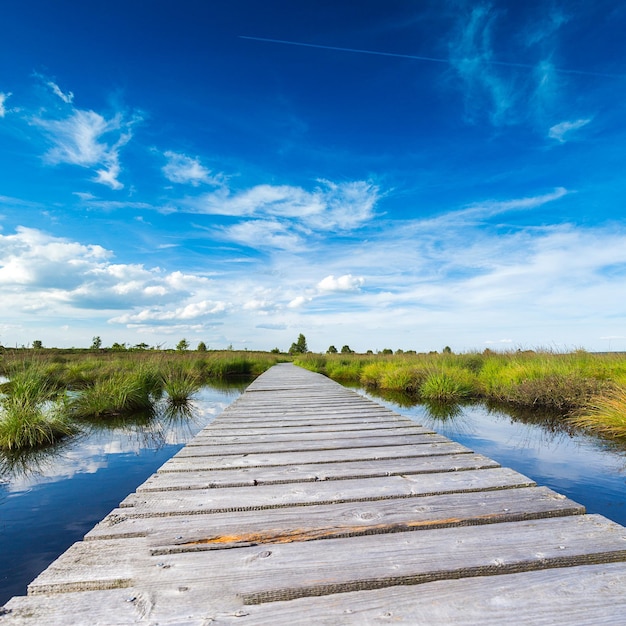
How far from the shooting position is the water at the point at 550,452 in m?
3.79

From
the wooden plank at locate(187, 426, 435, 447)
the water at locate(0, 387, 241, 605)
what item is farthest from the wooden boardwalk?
the water at locate(0, 387, 241, 605)

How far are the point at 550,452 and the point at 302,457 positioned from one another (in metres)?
4.14

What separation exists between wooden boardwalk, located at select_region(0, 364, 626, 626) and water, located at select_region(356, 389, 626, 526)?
89.5 inches

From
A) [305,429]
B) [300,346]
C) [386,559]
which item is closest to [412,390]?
Answer: [305,429]

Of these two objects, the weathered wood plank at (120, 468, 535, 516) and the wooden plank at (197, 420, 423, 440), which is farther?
the wooden plank at (197, 420, 423, 440)

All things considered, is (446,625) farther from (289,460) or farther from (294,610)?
(289,460)

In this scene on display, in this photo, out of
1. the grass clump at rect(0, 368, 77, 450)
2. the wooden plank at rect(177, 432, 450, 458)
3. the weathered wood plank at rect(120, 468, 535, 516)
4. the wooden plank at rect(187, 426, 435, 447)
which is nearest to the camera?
the weathered wood plank at rect(120, 468, 535, 516)

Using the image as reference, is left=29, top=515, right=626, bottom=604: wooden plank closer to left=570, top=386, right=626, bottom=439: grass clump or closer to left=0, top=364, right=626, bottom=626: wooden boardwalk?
left=0, top=364, right=626, bottom=626: wooden boardwalk

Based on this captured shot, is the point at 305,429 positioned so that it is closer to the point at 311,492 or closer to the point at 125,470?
the point at 311,492

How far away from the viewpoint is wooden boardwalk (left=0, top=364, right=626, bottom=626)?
1117 millimetres

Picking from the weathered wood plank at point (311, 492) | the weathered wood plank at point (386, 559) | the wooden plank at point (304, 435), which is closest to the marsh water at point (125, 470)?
the wooden plank at point (304, 435)

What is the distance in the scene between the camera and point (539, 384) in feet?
26.9

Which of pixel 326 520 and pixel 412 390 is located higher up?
pixel 326 520

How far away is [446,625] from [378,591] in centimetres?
22
